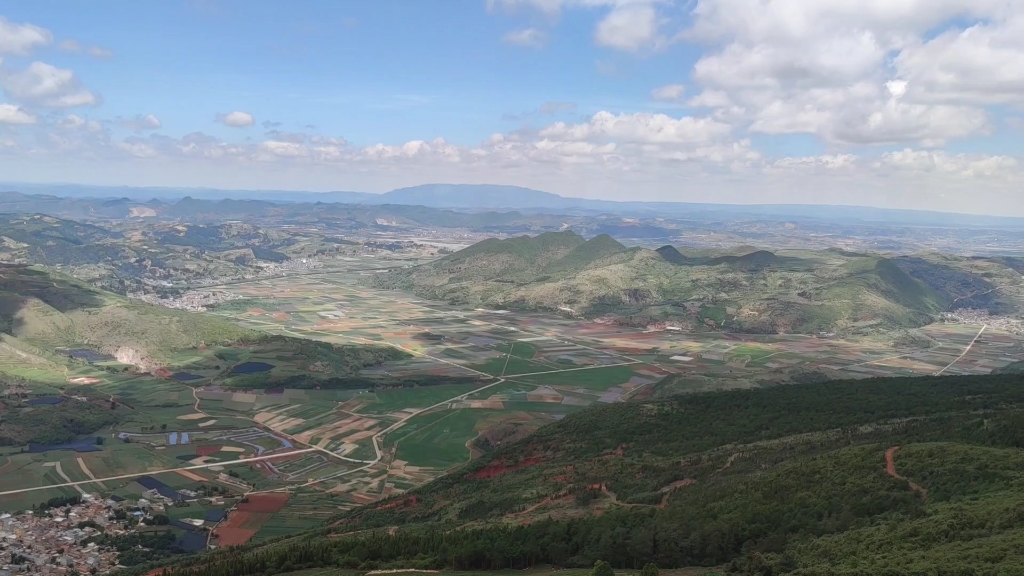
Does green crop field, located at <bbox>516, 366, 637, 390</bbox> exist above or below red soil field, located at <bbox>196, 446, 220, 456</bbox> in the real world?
above

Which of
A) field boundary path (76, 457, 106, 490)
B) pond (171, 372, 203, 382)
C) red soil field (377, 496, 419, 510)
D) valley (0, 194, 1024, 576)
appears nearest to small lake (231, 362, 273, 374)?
valley (0, 194, 1024, 576)

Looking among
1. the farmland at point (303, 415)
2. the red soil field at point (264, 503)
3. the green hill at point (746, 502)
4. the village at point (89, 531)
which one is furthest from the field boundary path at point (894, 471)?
Result: the village at point (89, 531)

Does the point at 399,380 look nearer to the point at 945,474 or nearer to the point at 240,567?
the point at 240,567

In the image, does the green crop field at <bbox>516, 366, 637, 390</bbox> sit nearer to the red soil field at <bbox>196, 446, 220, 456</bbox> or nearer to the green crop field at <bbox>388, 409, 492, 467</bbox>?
the green crop field at <bbox>388, 409, 492, 467</bbox>

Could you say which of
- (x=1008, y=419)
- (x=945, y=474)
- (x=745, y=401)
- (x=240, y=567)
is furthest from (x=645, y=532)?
(x=745, y=401)

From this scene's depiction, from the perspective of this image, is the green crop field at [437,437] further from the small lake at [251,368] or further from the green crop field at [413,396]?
the small lake at [251,368]

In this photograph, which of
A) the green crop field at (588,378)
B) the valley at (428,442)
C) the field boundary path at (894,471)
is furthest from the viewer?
the green crop field at (588,378)
